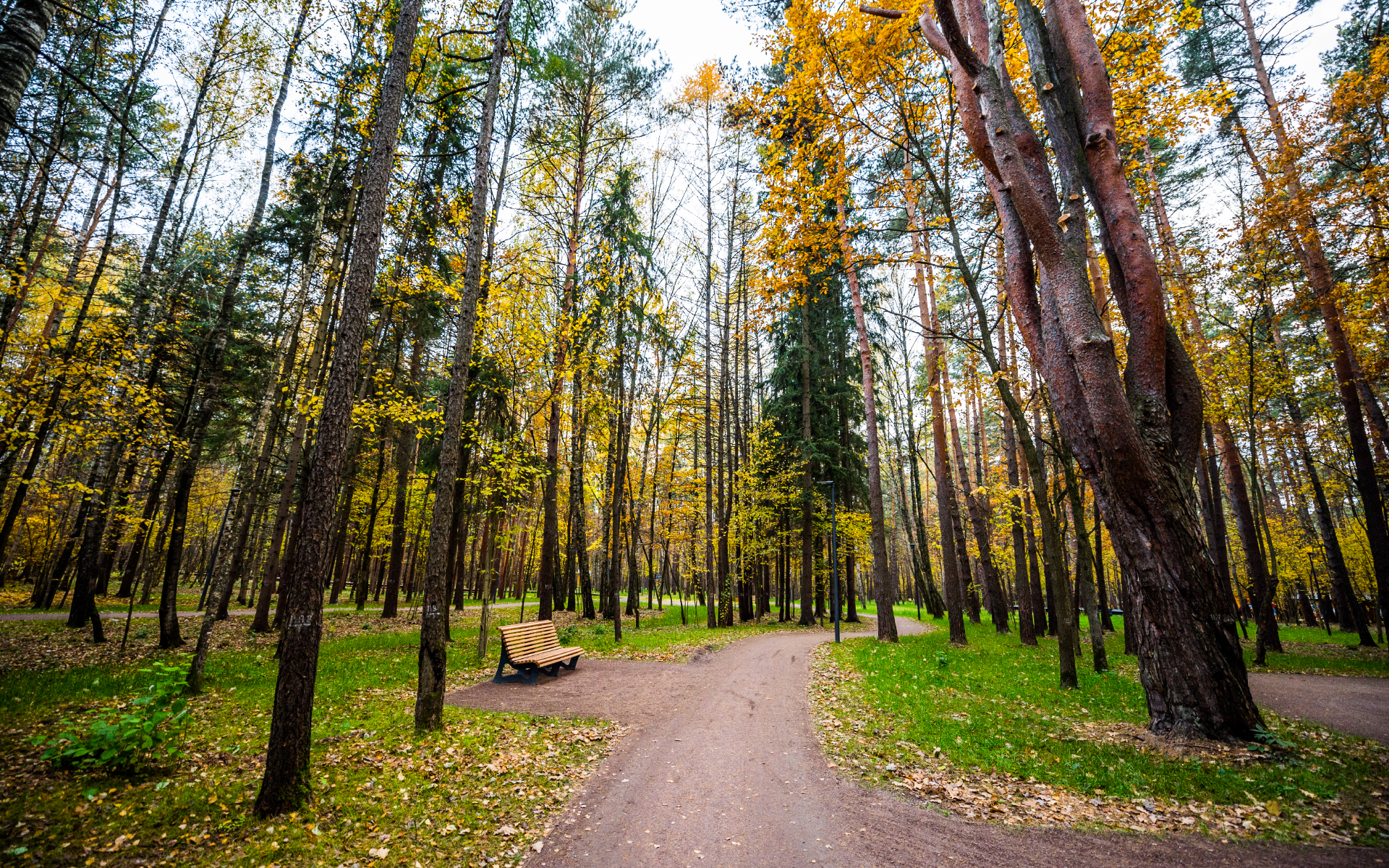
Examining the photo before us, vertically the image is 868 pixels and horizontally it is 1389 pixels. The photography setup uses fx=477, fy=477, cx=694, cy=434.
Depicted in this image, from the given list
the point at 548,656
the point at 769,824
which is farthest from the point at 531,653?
the point at 769,824

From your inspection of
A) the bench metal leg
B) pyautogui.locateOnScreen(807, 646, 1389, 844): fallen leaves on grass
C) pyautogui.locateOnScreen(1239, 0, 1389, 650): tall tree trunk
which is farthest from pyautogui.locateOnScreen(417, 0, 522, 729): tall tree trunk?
pyautogui.locateOnScreen(1239, 0, 1389, 650): tall tree trunk

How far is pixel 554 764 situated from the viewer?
5293 mm

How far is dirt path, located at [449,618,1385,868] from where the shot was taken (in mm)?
3439

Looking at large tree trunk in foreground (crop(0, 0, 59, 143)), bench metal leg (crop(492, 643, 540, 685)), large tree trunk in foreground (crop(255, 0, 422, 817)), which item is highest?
large tree trunk in foreground (crop(0, 0, 59, 143))

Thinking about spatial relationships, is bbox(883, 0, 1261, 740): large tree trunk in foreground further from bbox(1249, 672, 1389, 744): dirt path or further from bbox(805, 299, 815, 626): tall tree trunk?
bbox(805, 299, 815, 626): tall tree trunk

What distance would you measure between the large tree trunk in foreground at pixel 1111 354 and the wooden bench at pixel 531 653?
892 centimetres

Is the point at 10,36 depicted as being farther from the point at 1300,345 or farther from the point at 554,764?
the point at 1300,345

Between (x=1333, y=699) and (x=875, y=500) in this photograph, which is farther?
(x=875, y=500)

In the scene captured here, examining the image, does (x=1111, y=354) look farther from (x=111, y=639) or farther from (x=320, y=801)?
(x=111, y=639)

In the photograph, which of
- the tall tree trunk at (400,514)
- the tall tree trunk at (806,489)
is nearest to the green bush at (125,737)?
the tall tree trunk at (400,514)

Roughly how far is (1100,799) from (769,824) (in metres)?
2.96

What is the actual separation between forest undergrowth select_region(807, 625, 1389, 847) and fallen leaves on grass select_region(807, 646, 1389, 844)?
0.04 ft

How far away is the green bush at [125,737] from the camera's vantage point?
396 cm

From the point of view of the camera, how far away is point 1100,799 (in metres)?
4.21
